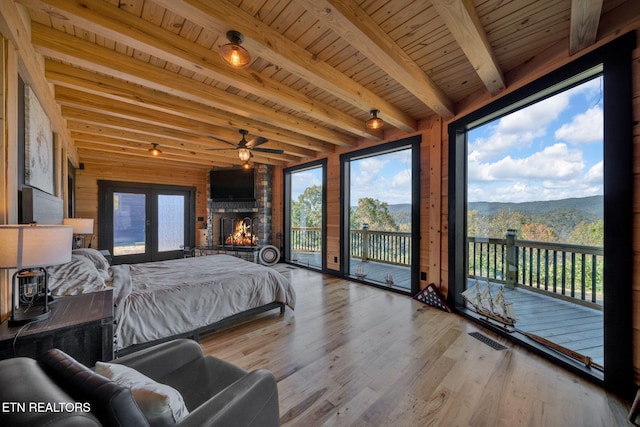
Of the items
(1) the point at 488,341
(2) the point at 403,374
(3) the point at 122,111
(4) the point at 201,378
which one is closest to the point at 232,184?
(3) the point at 122,111

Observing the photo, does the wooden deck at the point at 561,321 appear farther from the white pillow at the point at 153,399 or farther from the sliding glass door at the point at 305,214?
the sliding glass door at the point at 305,214

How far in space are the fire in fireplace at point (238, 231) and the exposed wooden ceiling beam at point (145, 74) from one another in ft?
10.9

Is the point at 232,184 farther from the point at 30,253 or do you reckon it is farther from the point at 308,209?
the point at 30,253

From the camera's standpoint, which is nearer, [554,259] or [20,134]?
[20,134]

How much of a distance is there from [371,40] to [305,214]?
4.54m

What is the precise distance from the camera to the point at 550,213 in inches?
98.1

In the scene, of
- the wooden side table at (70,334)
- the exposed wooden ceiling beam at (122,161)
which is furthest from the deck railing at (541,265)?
the exposed wooden ceiling beam at (122,161)

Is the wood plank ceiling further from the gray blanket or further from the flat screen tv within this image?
the flat screen tv

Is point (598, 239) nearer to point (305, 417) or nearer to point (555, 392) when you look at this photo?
point (555, 392)

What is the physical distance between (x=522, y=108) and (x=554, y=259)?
1.73m

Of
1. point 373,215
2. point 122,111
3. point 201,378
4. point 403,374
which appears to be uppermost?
point 122,111

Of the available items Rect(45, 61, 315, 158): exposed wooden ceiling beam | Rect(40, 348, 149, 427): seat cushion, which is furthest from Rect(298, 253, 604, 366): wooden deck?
Rect(45, 61, 315, 158): exposed wooden ceiling beam

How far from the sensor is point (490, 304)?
2863 mm

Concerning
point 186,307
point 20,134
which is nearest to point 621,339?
point 186,307
